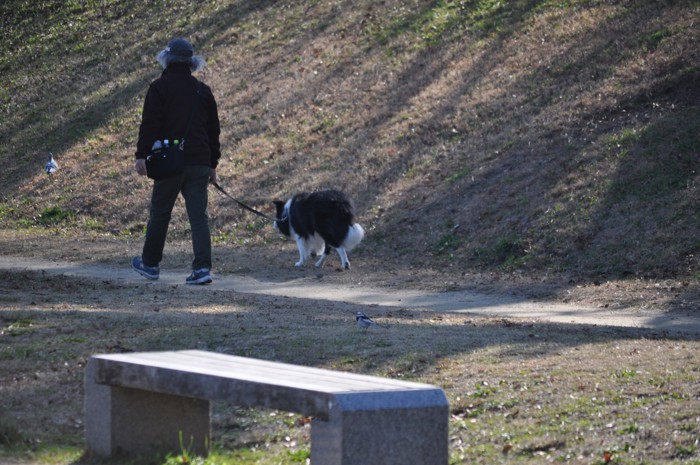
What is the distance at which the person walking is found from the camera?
12.1m

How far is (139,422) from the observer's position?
6.07 meters

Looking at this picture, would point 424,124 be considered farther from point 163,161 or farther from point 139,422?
point 139,422

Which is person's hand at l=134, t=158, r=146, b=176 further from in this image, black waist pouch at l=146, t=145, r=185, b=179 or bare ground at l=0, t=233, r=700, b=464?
bare ground at l=0, t=233, r=700, b=464

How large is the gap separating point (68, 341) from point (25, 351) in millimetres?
398

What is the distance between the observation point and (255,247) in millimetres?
19188

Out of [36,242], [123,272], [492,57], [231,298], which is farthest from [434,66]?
[231,298]

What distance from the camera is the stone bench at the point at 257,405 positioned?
4863 millimetres

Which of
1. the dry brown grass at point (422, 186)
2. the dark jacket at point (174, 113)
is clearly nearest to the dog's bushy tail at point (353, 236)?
the dry brown grass at point (422, 186)

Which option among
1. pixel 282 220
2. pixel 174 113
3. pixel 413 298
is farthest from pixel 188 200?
pixel 282 220

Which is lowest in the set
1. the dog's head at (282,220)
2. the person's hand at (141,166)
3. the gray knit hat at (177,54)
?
the dog's head at (282,220)

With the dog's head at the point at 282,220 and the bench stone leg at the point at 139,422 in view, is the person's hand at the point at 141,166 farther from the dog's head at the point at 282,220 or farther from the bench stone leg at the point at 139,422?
the bench stone leg at the point at 139,422

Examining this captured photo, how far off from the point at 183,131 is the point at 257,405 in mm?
7345

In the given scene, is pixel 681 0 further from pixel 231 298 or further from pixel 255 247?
pixel 231 298

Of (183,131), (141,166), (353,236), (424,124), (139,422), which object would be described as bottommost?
(139,422)
